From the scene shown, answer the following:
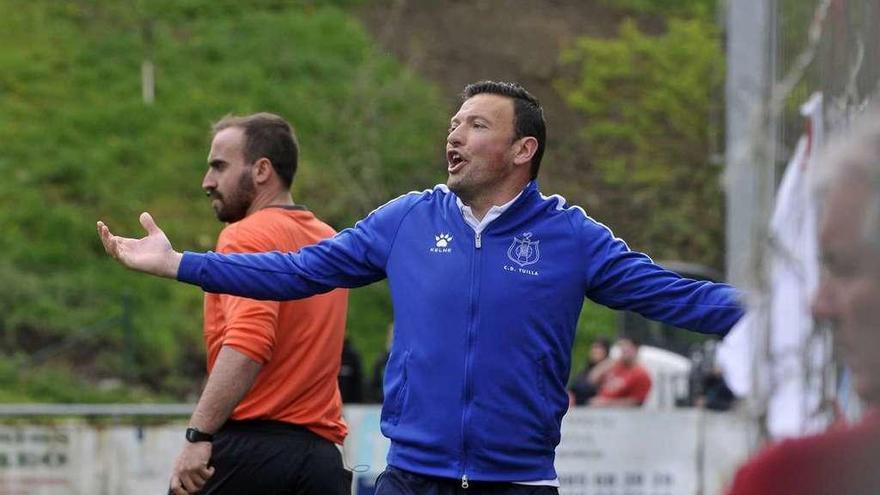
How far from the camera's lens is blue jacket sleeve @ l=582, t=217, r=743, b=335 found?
5.22 m

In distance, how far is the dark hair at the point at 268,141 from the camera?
21.6 ft

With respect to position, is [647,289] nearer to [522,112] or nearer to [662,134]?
[522,112]

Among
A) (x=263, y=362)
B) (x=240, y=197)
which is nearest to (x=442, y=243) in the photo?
(x=263, y=362)

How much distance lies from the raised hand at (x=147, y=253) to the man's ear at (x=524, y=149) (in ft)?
3.80

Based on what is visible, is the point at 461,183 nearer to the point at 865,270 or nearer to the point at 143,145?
the point at 865,270

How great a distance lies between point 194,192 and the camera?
88.8 ft

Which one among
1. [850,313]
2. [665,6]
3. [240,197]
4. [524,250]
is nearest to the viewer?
[850,313]

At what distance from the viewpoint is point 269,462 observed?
6.29 meters

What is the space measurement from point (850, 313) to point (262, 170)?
4.52 metres

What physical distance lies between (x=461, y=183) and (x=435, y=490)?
39.1 inches

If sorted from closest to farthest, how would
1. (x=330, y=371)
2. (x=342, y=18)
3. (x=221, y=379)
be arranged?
1. (x=221, y=379)
2. (x=330, y=371)
3. (x=342, y=18)

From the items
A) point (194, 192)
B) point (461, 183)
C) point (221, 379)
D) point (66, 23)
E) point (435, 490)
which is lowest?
point (435, 490)

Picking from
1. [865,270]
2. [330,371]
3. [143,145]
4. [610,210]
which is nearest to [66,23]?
[143,145]

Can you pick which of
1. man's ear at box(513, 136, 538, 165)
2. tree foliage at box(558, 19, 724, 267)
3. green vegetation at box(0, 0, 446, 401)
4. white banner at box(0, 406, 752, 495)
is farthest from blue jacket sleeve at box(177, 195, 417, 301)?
tree foliage at box(558, 19, 724, 267)
